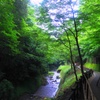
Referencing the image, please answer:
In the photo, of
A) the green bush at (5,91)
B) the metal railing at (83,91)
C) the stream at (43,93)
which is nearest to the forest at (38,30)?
the green bush at (5,91)

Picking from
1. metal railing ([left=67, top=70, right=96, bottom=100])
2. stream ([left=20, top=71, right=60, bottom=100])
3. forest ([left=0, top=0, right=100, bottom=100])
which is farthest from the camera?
stream ([left=20, top=71, right=60, bottom=100])

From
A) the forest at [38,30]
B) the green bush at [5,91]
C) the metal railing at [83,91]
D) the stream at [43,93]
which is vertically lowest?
the stream at [43,93]

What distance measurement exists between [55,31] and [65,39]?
154 centimetres

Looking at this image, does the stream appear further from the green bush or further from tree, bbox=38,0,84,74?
Result: tree, bbox=38,0,84,74

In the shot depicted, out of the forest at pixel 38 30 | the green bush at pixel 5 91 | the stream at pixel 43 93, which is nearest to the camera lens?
the forest at pixel 38 30

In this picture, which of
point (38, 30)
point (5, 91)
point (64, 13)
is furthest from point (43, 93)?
point (64, 13)

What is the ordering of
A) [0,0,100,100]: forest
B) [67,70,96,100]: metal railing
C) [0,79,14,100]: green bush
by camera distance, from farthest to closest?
[0,79,14,100]: green bush → [0,0,100,100]: forest → [67,70,96,100]: metal railing

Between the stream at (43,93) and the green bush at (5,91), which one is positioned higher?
the green bush at (5,91)

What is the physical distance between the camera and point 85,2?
1205cm

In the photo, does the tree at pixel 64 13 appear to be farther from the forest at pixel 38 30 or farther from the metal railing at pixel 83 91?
the metal railing at pixel 83 91

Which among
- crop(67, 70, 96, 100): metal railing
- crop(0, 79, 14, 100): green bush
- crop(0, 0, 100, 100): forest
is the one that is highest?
crop(0, 0, 100, 100): forest

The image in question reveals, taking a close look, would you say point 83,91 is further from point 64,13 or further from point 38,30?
point 38,30

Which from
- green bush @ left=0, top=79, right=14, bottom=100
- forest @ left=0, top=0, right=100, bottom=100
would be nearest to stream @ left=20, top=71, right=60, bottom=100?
forest @ left=0, top=0, right=100, bottom=100

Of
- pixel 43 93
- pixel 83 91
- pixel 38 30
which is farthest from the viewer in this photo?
pixel 43 93
